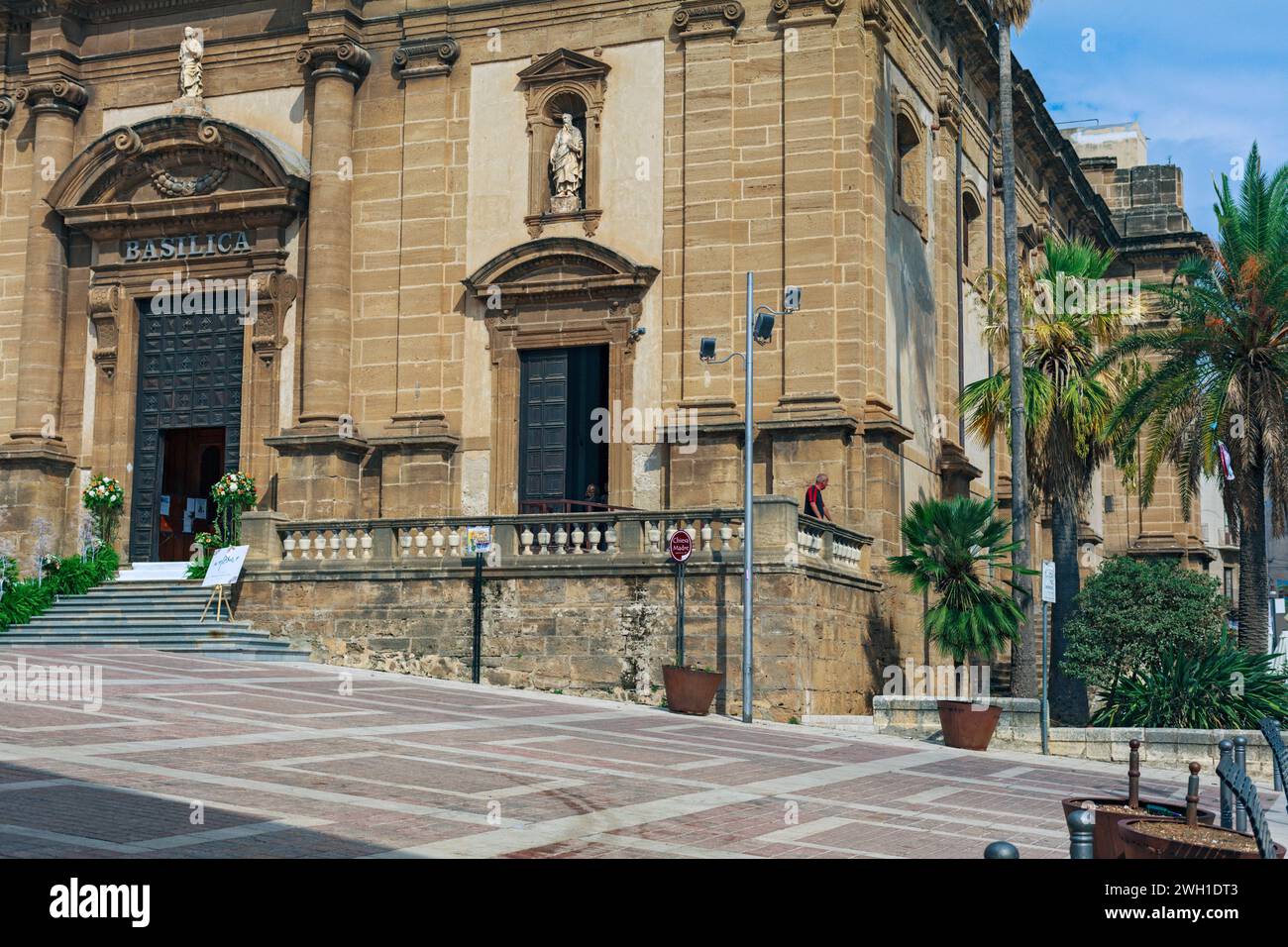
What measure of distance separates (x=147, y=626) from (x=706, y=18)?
15673 millimetres

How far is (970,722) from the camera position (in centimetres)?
2308

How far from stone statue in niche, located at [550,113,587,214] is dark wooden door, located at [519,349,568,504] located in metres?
2.93

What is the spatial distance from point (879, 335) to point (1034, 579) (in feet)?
41.9

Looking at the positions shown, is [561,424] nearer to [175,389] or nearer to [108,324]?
[175,389]

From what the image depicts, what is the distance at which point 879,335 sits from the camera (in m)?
30.3

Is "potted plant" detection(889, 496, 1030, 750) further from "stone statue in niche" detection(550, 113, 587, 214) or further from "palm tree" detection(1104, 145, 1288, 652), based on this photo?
"stone statue in niche" detection(550, 113, 587, 214)

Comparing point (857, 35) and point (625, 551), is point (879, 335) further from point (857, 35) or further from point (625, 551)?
point (625, 551)

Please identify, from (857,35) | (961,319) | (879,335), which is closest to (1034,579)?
(961,319)

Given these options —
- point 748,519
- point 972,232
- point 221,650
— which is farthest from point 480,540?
point 972,232

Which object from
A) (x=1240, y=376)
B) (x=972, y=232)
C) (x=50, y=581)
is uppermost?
(x=972, y=232)

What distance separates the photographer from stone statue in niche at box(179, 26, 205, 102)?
34.4 metres

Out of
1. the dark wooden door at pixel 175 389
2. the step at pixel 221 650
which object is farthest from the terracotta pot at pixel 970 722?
the dark wooden door at pixel 175 389

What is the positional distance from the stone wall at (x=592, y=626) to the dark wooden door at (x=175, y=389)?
596 cm

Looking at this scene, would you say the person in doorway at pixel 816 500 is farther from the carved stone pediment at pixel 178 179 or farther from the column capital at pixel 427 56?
the carved stone pediment at pixel 178 179
